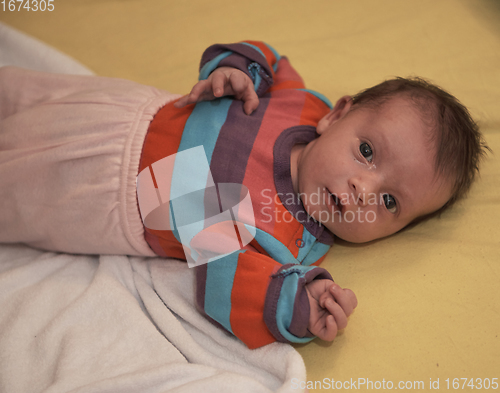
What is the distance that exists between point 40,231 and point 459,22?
5.04 ft

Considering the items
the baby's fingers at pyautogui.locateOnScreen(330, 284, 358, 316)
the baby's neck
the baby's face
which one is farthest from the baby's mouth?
the baby's fingers at pyautogui.locateOnScreen(330, 284, 358, 316)

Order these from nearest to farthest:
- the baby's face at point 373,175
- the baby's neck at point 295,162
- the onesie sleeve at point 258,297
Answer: the onesie sleeve at point 258,297
the baby's face at point 373,175
the baby's neck at point 295,162

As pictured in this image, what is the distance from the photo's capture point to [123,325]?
0.92 metres

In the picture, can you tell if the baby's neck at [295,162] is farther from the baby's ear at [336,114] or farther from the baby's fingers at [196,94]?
the baby's fingers at [196,94]

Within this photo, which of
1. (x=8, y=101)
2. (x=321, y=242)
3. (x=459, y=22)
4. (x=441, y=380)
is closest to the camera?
(x=441, y=380)

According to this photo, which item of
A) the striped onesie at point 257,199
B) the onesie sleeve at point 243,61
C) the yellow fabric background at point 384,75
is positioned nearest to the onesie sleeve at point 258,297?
the striped onesie at point 257,199

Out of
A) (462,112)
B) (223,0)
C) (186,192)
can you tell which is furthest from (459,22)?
(186,192)

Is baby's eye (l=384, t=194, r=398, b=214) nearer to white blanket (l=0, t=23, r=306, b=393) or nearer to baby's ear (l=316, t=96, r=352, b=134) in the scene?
baby's ear (l=316, t=96, r=352, b=134)

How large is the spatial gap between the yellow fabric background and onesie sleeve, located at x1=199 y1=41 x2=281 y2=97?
0.99ft

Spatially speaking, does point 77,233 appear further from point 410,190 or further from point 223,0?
point 223,0

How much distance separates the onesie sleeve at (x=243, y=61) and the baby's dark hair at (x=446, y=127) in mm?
265

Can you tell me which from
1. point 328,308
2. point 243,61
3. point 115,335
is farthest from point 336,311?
point 243,61

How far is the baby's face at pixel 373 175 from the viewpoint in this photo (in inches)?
35.7

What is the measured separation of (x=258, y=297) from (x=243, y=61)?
633mm
